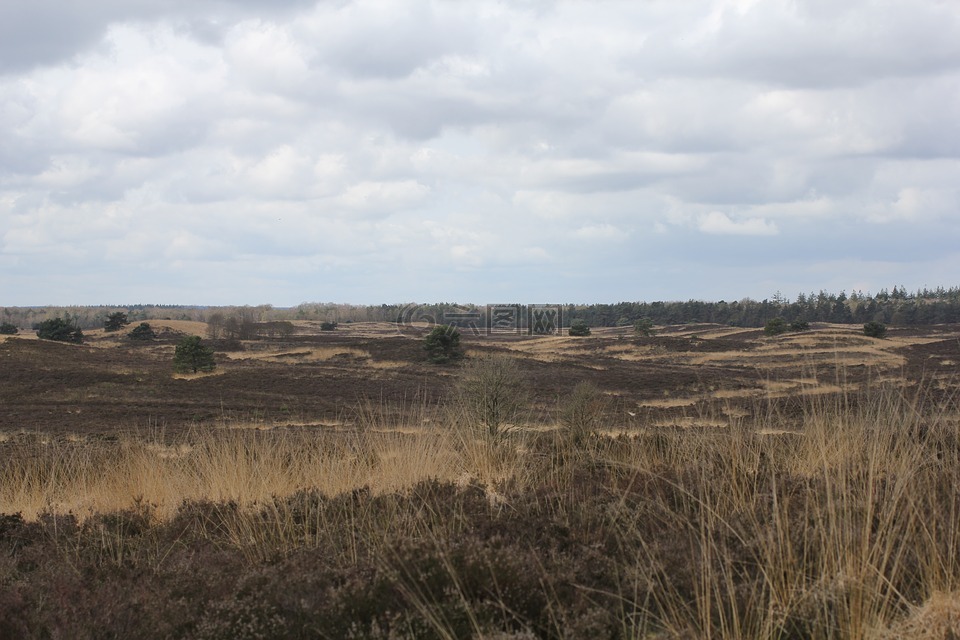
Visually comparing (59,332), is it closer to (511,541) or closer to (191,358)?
(191,358)

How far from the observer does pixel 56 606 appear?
3627 millimetres

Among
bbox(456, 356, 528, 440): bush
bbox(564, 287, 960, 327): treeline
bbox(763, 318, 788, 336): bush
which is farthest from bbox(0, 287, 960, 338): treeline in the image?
bbox(456, 356, 528, 440): bush

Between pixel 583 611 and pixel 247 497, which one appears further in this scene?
pixel 247 497

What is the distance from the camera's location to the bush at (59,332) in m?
61.3

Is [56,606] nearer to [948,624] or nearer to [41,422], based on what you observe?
[948,624]

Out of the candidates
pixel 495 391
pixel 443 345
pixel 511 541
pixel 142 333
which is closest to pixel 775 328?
pixel 443 345

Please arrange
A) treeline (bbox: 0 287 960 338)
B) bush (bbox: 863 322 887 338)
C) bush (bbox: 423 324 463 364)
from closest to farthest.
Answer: bush (bbox: 423 324 463 364) → bush (bbox: 863 322 887 338) → treeline (bbox: 0 287 960 338)

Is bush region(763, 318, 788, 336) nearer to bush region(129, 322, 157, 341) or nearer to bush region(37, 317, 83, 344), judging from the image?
bush region(129, 322, 157, 341)

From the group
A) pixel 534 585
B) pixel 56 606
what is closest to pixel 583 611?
pixel 534 585

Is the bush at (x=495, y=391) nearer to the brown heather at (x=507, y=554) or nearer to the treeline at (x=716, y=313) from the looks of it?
the brown heather at (x=507, y=554)

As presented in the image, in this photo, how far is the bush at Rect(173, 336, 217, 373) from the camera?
41906mm

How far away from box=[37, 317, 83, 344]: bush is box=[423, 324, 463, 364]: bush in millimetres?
33916

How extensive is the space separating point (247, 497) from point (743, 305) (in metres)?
132

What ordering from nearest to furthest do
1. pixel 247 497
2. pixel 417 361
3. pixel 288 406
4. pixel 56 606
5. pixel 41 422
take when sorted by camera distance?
pixel 56 606 < pixel 247 497 < pixel 41 422 < pixel 288 406 < pixel 417 361
